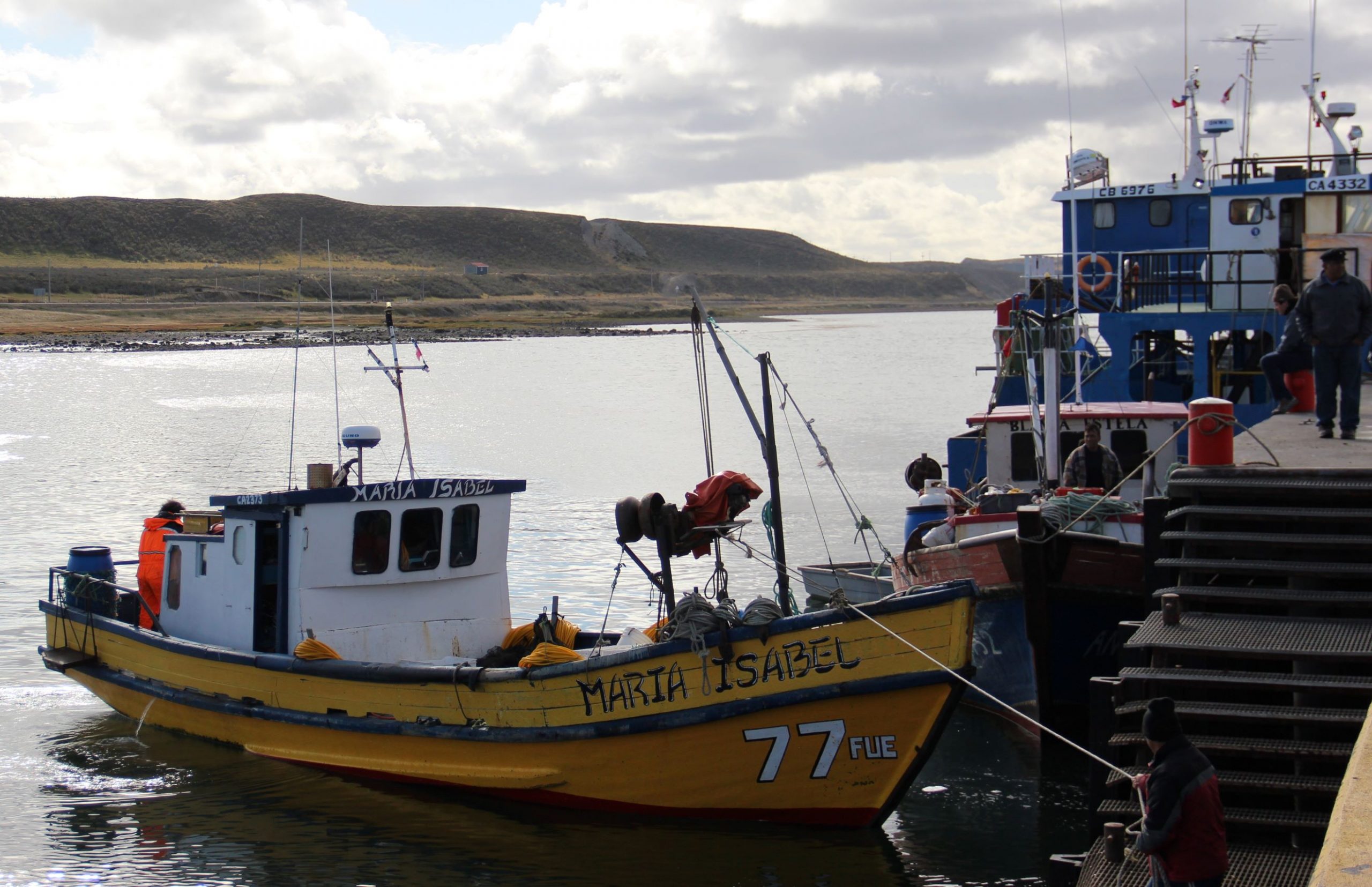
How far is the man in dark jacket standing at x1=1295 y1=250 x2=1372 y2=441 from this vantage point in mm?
11680

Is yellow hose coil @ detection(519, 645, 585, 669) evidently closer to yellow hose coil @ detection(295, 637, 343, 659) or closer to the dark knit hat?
yellow hose coil @ detection(295, 637, 343, 659)

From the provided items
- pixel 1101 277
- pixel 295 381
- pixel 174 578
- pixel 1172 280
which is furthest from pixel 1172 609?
pixel 1101 277

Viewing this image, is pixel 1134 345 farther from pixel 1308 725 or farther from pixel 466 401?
pixel 466 401

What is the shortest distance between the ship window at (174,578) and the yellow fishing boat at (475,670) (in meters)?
0.03

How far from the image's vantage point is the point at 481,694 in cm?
1150

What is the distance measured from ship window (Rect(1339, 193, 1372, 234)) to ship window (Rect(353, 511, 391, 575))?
17.7 meters

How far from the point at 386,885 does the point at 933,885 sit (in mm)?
4224

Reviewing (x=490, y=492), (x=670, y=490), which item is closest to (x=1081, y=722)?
(x=490, y=492)

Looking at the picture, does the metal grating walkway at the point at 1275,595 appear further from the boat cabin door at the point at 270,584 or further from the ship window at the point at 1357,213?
the ship window at the point at 1357,213

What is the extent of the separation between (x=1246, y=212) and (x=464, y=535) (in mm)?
18191

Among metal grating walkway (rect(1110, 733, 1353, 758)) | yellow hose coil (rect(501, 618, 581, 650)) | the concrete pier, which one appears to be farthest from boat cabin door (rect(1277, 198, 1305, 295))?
the concrete pier

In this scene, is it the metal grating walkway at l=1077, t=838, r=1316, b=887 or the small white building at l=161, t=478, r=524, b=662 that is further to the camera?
the small white building at l=161, t=478, r=524, b=662

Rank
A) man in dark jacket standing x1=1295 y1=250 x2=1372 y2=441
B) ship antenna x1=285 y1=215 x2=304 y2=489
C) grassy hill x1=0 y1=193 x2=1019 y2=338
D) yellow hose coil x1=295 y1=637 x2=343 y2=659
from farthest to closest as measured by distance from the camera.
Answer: grassy hill x1=0 y1=193 x2=1019 y2=338
ship antenna x1=285 y1=215 x2=304 y2=489
yellow hose coil x1=295 y1=637 x2=343 y2=659
man in dark jacket standing x1=1295 y1=250 x2=1372 y2=441

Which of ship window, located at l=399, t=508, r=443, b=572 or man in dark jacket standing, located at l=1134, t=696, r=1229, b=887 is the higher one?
ship window, located at l=399, t=508, r=443, b=572
